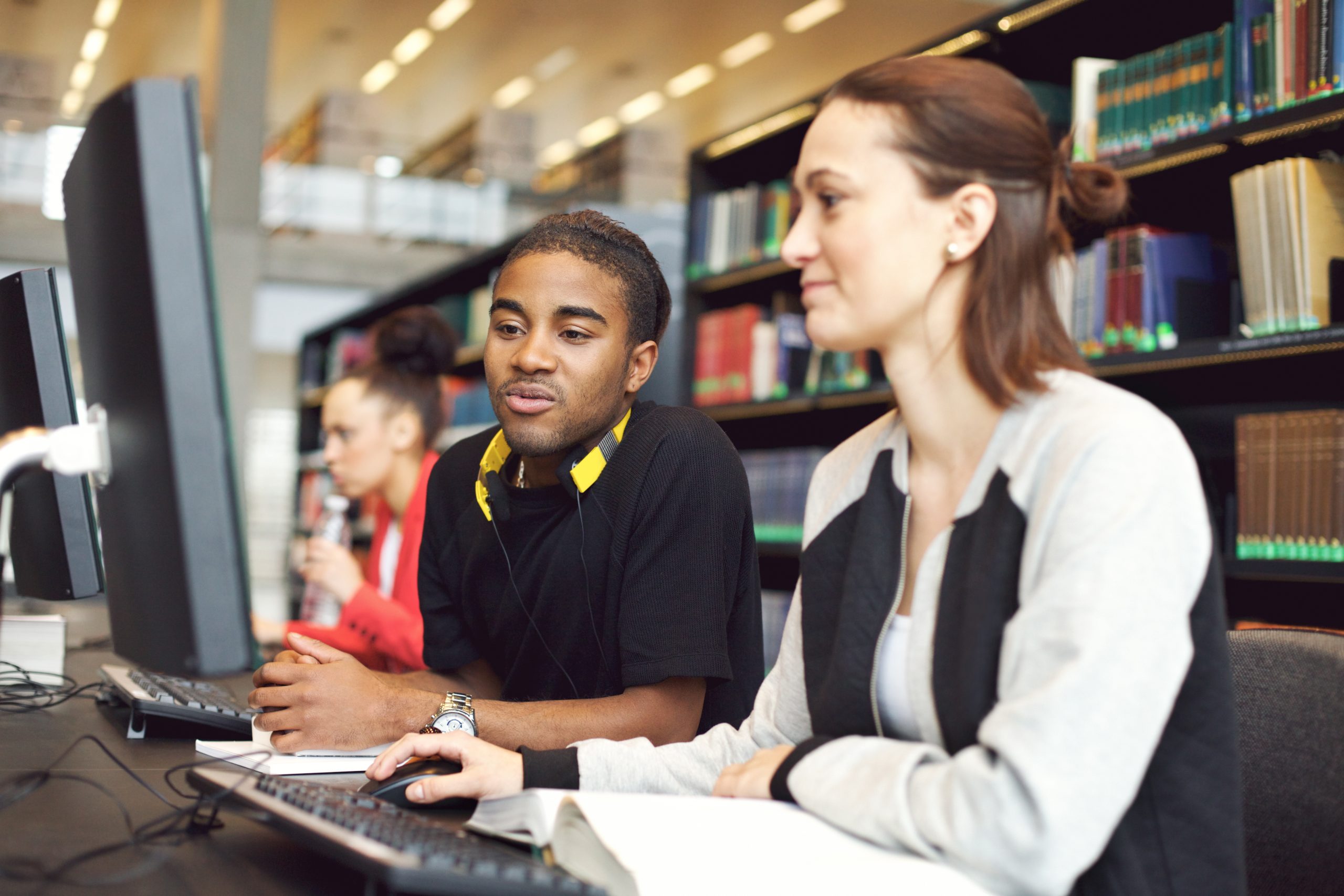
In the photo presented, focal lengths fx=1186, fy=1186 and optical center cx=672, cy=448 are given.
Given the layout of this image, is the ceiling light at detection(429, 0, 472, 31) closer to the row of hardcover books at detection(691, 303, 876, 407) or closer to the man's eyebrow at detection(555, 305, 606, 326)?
the row of hardcover books at detection(691, 303, 876, 407)

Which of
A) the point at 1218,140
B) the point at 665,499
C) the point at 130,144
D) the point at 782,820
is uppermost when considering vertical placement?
the point at 1218,140

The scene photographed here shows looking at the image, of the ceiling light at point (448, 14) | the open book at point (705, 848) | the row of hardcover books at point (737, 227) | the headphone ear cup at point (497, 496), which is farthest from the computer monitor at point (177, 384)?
the ceiling light at point (448, 14)

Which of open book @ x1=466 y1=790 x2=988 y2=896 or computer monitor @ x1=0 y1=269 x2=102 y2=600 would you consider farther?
computer monitor @ x1=0 y1=269 x2=102 y2=600

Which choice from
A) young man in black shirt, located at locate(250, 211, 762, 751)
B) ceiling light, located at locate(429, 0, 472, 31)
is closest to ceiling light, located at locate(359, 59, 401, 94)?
ceiling light, located at locate(429, 0, 472, 31)

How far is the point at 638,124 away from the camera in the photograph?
10.4 meters

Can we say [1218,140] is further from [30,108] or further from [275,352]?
[275,352]

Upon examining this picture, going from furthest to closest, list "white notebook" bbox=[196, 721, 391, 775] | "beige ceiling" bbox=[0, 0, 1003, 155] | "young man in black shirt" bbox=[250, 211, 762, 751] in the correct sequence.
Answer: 1. "beige ceiling" bbox=[0, 0, 1003, 155]
2. "young man in black shirt" bbox=[250, 211, 762, 751]
3. "white notebook" bbox=[196, 721, 391, 775]

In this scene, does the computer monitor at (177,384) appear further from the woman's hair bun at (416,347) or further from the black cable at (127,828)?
the woman's hair bun at (416,347)

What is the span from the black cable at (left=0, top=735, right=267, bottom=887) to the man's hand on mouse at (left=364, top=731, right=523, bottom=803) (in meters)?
0.15

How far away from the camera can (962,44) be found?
2.50 meters

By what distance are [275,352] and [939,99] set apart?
1067cm

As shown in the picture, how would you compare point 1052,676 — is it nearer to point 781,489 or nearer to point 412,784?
point 412,784

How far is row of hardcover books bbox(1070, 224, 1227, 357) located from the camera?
82.9 inches

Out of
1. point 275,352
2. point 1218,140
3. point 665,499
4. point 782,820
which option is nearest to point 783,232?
point 1218,140
